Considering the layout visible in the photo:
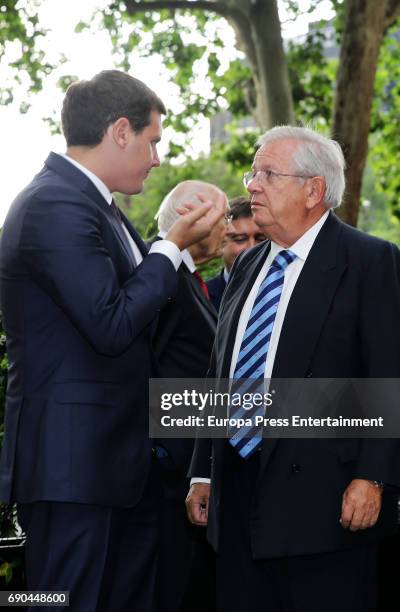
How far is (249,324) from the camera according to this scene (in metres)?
3.88

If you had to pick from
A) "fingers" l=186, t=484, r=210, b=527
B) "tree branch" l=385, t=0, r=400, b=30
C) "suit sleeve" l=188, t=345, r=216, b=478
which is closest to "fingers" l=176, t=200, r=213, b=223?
"suit sleeve" l=188, t=345, r=216, b=478

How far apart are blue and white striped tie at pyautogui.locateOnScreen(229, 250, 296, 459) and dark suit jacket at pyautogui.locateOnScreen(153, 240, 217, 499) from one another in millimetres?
506

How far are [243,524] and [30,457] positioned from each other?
900 millimetres

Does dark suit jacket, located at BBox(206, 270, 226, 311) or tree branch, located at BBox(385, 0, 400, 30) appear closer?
dark suit jacket, located at BBox(206, 270, 226, 311)

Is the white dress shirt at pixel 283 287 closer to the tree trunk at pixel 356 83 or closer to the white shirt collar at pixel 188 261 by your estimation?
the white shirt collar at pixel 188 261

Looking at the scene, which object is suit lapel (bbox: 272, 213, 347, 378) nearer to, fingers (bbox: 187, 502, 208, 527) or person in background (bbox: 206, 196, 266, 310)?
fingers (bbox: 187, 502, 208, 527)

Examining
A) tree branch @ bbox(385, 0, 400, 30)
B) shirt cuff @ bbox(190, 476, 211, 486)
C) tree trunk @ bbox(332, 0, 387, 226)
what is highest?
tree branch @ bbox(385, 0, 400, 30)

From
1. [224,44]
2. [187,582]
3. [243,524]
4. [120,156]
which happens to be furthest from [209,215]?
[224,44]

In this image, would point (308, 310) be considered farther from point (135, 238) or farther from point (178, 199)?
point (178, 199)

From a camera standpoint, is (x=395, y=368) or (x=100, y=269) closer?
(x=100, y=269)

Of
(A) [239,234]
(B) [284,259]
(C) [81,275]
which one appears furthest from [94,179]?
(A) [239,234]

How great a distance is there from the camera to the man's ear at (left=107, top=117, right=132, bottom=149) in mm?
3586

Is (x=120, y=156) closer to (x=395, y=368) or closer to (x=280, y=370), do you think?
(x=280, y=370)

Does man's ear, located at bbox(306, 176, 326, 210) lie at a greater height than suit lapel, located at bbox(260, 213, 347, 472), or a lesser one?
greater
